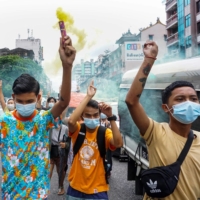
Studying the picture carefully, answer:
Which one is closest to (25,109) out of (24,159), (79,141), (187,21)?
(24,159)

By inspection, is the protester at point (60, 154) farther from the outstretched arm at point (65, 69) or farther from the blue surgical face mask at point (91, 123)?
the outstretched arm at point (65, 69)

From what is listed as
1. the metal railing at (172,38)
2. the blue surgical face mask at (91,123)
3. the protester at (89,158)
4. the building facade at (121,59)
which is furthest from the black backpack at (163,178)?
the metal railing at (172,38)

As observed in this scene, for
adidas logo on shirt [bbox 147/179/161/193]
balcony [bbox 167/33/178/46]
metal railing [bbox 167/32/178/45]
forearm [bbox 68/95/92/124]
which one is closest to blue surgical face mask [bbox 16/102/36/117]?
forearm [bbox 68/95/92/124]

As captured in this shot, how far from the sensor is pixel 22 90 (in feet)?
9.20

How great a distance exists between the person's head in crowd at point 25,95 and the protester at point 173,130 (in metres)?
0.85

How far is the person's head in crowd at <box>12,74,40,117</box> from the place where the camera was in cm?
280

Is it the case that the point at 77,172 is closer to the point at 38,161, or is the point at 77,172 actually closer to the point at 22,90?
the point at 38,161

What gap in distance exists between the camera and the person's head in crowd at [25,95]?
9.19 ft

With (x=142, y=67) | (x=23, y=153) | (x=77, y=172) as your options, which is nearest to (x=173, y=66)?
(x=77, y=172)

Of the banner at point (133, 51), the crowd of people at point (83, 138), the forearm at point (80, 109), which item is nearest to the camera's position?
the crowd of people at point (83, 138)

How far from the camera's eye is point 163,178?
7.30 feet

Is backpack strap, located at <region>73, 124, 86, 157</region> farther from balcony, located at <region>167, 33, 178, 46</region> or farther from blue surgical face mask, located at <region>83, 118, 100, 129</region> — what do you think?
balcony, located at <region>167, 33, 178, 46</region>

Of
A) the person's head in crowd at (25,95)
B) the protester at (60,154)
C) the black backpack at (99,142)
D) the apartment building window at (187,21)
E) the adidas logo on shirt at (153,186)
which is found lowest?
the protester at (60,154)

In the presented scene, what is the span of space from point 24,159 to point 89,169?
98 cm
